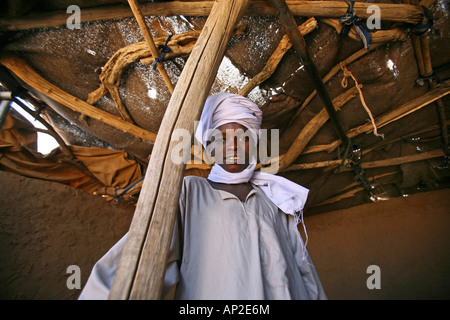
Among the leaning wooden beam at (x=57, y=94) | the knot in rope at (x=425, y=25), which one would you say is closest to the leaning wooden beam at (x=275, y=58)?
the knot in rope at (x=425, y=25)

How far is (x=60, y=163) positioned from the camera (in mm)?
2941

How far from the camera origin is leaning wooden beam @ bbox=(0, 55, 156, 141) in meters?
2.10

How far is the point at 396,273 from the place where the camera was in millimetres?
3396

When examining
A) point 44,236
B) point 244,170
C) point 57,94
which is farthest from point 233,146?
point 44,236

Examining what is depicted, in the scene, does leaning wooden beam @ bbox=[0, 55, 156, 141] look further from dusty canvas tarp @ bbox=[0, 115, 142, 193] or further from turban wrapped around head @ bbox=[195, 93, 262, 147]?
turban wrapped around head @ bbox=[195, 93, 262, 147]

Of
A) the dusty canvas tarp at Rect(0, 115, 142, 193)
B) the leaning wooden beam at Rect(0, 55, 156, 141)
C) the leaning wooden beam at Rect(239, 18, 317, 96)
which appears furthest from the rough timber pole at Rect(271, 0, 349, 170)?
the dusty canvas tarp at Rect(0, 115, 142, 193)

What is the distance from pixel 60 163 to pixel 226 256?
3003 mm

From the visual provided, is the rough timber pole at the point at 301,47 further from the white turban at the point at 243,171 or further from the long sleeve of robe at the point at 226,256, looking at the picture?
the long sleeve of robe at the point at 226,256

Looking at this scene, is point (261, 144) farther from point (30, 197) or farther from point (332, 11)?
point (30, 197)

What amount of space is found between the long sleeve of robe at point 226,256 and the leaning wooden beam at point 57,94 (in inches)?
68.8

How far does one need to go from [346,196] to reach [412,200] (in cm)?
106

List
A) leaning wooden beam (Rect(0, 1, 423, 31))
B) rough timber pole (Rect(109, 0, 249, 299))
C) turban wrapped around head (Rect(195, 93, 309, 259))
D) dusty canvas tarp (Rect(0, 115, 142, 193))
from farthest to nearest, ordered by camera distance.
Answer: dusty canvas tarp (Rect(0, 115, 142, 193)), leaning wooden beam (Rect(0, 1, 423, 31)), turban wrapped around head (Rect(195, 93, 309, 259)), rough timber pole (Rect(109, 0, 249, 299))

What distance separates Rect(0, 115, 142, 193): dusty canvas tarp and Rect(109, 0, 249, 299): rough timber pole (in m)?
2.75
